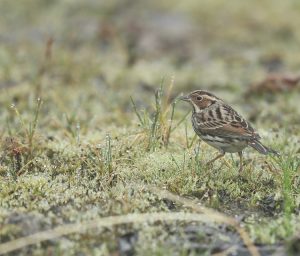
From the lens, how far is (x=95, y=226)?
17.0 feet

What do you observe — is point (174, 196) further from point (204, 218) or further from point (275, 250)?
point (275, 250)

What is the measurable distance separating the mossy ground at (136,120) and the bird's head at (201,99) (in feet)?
0.93

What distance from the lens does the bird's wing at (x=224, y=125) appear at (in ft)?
20.9

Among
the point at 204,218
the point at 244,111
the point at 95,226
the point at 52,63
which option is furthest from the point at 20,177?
the point at 52,63

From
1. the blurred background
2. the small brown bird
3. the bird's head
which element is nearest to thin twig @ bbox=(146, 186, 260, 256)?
the small brown bird

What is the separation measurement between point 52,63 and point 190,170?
18.5 feet

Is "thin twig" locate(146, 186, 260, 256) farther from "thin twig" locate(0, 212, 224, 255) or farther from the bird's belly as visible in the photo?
the bird's belly

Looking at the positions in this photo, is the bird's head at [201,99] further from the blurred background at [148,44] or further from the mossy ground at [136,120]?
the blurred background at [148,44]

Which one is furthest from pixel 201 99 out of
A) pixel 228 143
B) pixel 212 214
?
pixel 212 214

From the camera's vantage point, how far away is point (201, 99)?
722 cm

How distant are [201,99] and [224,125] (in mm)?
803

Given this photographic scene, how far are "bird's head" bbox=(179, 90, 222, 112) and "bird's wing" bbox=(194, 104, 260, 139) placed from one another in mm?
351

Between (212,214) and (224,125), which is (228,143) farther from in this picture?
(212,214)

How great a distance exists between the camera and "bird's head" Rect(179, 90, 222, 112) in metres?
7.18
